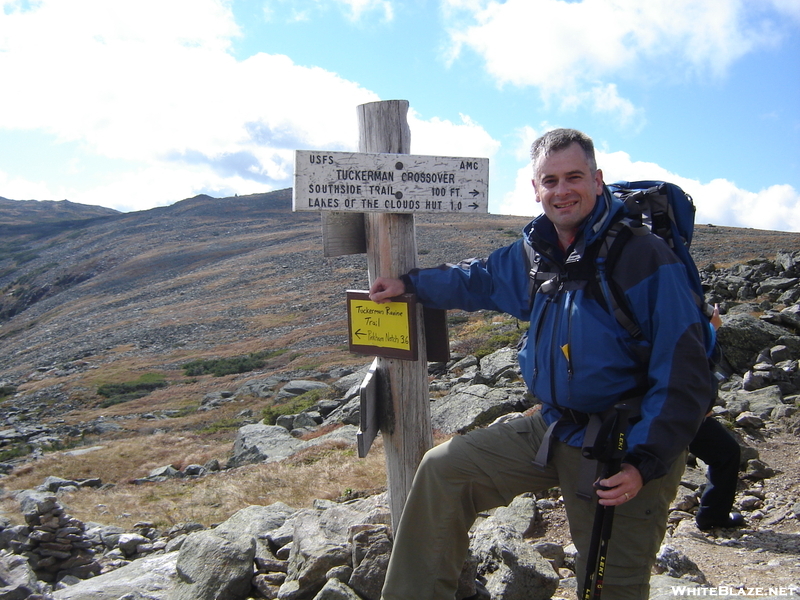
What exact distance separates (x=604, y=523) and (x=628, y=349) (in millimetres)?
780

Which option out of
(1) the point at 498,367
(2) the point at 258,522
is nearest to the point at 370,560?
(2) the point at 258,522

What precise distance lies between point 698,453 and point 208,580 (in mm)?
4193

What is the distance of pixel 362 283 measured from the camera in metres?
44.1

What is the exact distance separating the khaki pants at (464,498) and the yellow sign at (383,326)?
89cm

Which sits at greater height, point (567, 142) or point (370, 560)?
point (567, 142)

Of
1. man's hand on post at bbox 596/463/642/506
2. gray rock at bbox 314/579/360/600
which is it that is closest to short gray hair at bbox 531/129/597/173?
man's hand on post at bbox 596/463/642/506

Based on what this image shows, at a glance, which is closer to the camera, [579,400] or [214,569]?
[579,400]

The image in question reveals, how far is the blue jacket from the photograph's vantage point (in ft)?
8.57

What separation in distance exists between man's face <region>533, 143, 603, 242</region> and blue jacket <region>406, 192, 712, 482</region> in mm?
107

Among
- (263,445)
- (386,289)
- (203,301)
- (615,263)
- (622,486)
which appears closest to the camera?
(622,486)

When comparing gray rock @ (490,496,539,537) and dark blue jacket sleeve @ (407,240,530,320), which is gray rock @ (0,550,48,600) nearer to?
dark blue jacket sleeve @ (407,240,530,320)

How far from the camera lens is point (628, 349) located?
2797 millimetres

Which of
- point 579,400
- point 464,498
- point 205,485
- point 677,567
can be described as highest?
point 579,400

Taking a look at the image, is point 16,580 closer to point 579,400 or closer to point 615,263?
point 579,400
